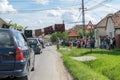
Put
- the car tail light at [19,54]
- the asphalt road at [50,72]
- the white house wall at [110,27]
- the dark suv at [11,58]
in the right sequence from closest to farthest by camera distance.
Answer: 1. the dark suv at [11,58]
2. the car tail light at [19,54]
3. the asphalt road at [50,72]
4. the white house wall at [110,27]

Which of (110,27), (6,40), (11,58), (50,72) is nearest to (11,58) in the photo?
(11,58)

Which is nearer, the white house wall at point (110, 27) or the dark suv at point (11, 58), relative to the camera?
the dark suv at point (11, 58)

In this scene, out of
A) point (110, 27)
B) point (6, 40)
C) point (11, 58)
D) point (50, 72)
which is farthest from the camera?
point (110, 27)

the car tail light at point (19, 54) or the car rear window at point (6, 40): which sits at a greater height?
the car rear window at point (6, 40)

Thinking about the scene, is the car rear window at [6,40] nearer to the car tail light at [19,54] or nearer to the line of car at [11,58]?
the line of car at [11,58]

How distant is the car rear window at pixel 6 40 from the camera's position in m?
10.8

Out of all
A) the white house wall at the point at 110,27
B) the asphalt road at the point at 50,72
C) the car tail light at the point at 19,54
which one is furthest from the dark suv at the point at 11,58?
the white house wall at the point at 110,27

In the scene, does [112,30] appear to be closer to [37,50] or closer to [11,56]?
[37,50]

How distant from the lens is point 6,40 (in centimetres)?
1092

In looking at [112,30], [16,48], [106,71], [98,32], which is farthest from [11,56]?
[98,32]

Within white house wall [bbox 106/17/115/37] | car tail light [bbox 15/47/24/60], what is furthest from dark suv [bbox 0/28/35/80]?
white house wall [bbox 106/17/115/37]

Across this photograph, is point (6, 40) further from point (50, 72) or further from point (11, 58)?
point (50, 72)

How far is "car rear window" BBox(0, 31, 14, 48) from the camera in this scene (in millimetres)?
10806

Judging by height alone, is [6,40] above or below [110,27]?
below
